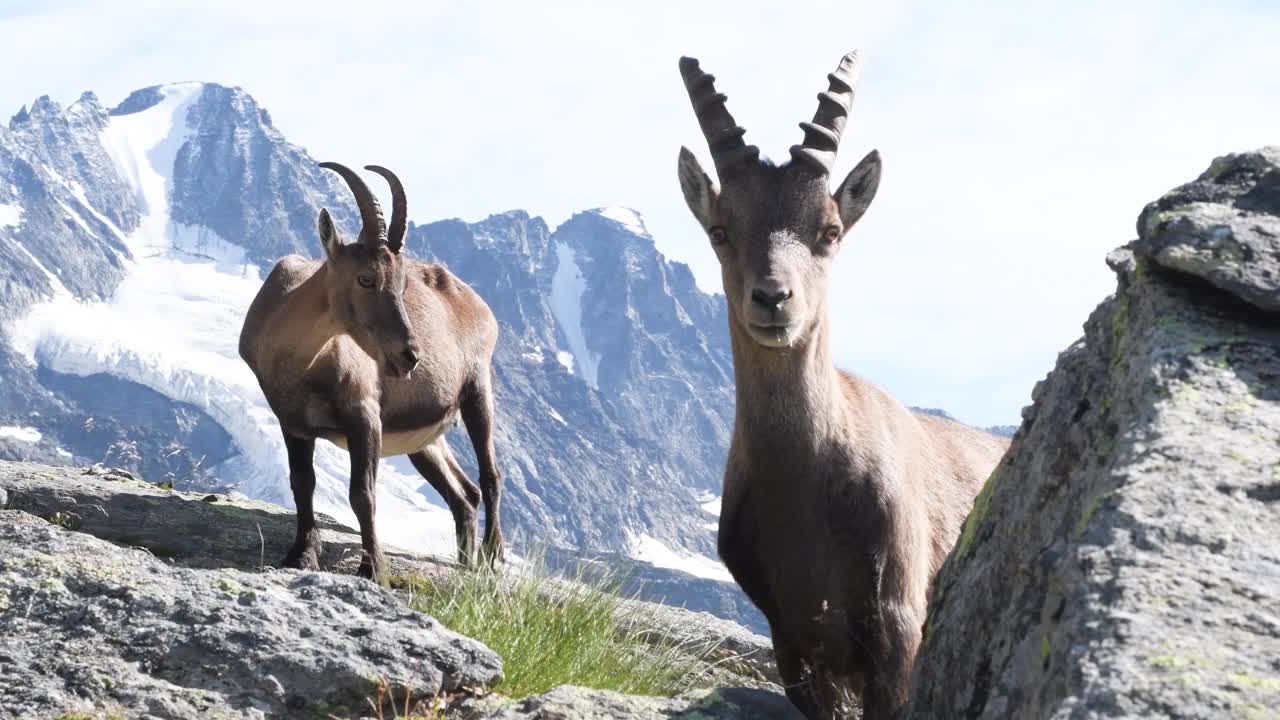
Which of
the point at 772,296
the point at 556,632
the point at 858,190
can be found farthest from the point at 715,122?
the point at 556,632

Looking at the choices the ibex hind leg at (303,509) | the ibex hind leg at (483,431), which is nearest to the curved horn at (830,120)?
the ibex hind leg at (303,509)

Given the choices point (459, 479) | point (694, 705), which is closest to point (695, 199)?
point (694, 705)

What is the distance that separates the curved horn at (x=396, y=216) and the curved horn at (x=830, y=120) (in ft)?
19.0

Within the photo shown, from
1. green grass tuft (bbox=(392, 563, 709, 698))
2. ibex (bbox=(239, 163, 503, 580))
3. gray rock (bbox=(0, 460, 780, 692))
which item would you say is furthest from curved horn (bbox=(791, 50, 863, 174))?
ibex (bbox=(239, 163, 503, 580))

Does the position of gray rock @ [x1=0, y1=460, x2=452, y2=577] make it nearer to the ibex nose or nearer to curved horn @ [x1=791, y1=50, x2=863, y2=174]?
curved horn @ [x1=791, y1=50, x2=863, y2=174]

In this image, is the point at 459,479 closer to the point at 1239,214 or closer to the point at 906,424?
the point at 906,424

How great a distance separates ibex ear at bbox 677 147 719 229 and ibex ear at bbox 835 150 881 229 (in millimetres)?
755

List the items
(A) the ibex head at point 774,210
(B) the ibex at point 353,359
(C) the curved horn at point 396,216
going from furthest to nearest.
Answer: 1. (C) the curved horn at point 396,216
2. (B) the ibex at point 353,359
3. (A) the ibex head at point 774,210

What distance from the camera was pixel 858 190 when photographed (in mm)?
8016

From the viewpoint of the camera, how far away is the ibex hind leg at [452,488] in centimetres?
1537

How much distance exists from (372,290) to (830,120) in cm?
575

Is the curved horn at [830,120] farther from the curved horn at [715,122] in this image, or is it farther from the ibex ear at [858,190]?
the curved horn at [715,122]

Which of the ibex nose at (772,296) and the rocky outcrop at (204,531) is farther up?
the ibex nose at (772,296)

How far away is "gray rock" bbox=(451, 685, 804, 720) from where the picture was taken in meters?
5.06
